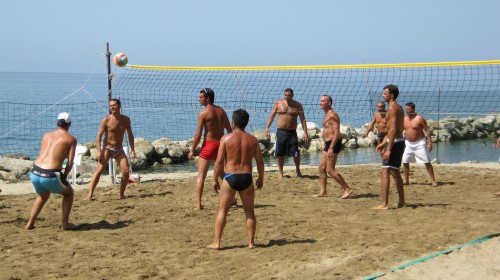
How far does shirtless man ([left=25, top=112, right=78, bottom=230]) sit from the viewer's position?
706 cm

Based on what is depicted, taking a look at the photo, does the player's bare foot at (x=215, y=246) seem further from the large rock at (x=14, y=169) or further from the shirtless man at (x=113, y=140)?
the large rock at (x=14, y=169)

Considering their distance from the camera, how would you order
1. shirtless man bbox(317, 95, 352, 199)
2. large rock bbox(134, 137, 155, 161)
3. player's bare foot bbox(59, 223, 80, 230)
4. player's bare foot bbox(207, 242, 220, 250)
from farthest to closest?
large rock bbox(134, 137, 155, 161) < shirtless man bbox(317, 95, 352, 199) < player's bare foot bbox(59, 223, 80, 230) < player's bare foot bbox(207, 242, 220, 250)

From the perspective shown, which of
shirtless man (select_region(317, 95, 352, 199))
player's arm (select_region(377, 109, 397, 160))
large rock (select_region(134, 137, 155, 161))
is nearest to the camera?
player's arm (select_region(377, 109, 397, 160))

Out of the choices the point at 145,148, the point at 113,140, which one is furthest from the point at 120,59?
the point at 145,148

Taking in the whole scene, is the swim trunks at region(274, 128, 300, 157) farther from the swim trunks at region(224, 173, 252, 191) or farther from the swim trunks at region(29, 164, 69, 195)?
the swim trunks at region(224, 173, 252, 191)

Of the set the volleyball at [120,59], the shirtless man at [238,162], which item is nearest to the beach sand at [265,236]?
the shirtless man at [238,162]

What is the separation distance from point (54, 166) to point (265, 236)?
2.25 meters

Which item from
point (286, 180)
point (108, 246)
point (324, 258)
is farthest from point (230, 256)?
point (286, 180)

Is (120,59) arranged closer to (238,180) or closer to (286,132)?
(286,132)

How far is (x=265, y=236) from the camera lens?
7.09 metres

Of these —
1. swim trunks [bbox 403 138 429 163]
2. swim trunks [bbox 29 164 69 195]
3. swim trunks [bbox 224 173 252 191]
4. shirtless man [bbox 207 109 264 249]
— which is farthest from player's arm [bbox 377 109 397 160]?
swim trunks [bbox 29 164 69 195]

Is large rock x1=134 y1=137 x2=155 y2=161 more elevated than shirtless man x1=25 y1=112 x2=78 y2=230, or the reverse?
shirtless man x1=25 y1=112 x2=78 y2=230

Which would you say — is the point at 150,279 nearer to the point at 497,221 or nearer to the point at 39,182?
the point at 39,182

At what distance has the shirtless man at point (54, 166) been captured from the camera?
706 centimetres
